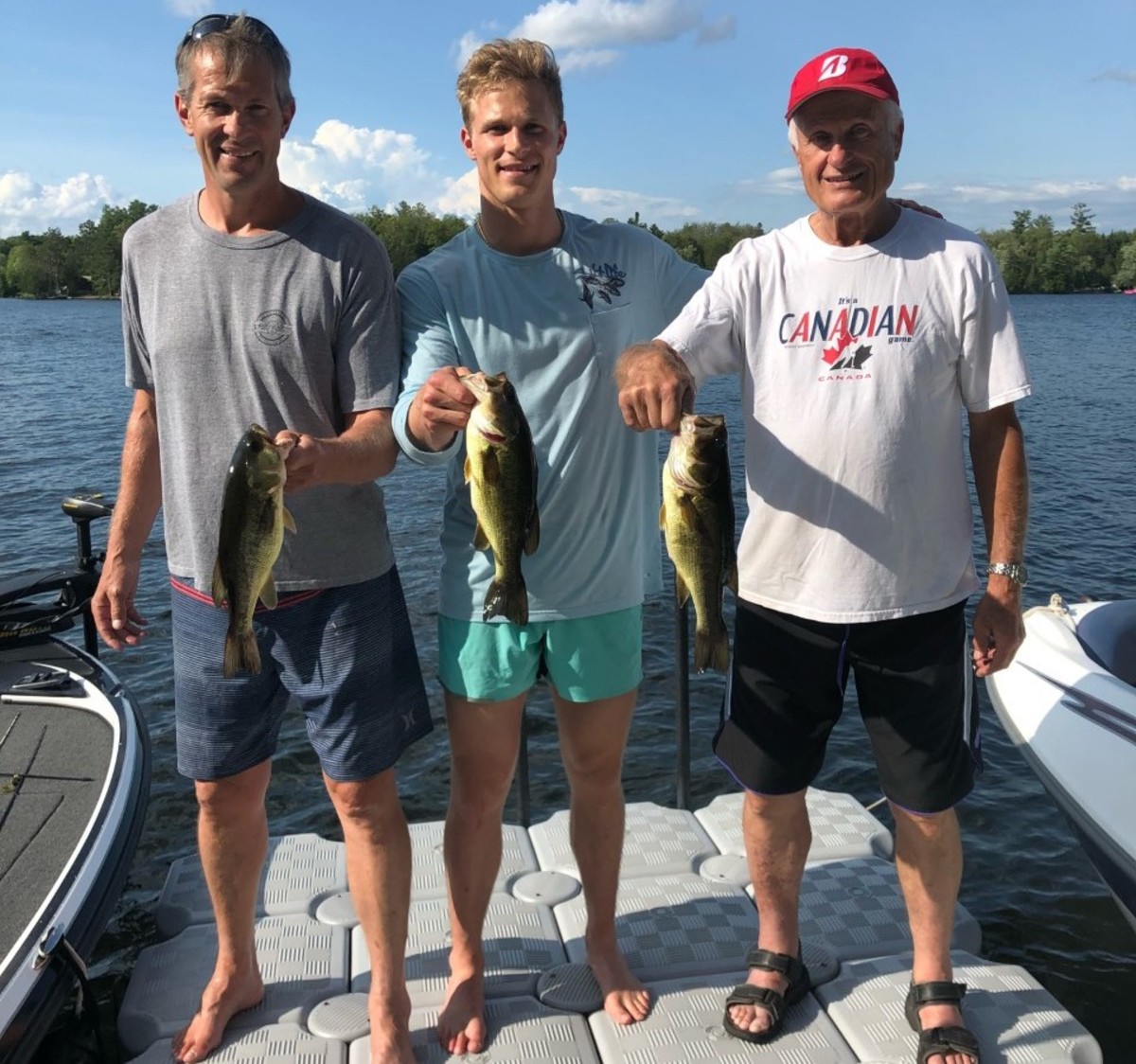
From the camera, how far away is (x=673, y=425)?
9.04ft

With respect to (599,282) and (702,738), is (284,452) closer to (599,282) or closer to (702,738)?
(599,282)

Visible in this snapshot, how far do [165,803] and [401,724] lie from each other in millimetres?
5088

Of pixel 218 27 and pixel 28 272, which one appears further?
pixel 28 272

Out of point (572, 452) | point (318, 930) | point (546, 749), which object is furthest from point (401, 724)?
point (546, 749)

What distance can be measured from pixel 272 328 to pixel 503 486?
2.63ft

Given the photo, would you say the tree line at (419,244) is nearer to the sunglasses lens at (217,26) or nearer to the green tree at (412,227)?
the green tree at (412,227)

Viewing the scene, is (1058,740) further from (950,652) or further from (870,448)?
(870,448)

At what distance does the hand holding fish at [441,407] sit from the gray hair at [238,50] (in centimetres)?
97

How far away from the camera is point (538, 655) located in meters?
3.30

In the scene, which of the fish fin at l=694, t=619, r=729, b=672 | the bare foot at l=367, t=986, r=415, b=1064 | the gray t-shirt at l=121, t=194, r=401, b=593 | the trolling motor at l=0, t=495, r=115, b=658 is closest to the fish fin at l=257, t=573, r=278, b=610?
the gray t-shirt at l=121, t=194, r=401, b=593

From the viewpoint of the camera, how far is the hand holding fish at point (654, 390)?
2.73m

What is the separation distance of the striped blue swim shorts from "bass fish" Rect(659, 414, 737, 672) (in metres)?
0.90

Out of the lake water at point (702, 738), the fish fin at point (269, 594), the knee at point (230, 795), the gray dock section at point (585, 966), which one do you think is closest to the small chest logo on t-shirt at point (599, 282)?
the fish fin at point (269, 594)

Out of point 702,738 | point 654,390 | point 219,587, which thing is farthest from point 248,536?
point 702,738
